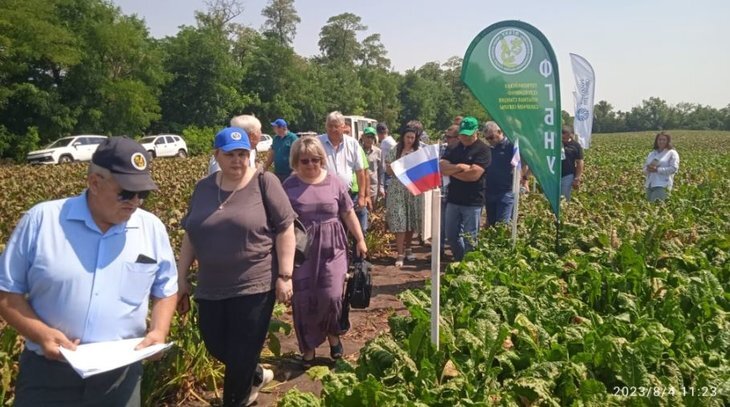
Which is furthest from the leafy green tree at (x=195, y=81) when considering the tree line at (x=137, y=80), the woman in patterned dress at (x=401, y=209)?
the woman in patterned dress at (x=401, y=209)

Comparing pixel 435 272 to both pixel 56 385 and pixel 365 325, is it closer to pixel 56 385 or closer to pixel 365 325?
pixel 56 385

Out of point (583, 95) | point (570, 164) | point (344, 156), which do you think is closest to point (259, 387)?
point (344, 156)

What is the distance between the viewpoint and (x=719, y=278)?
4668 millimetres

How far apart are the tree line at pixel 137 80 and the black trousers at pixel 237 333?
3339 centimetres

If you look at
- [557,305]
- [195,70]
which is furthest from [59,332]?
[195,70]

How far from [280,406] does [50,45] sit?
36273 millimetres

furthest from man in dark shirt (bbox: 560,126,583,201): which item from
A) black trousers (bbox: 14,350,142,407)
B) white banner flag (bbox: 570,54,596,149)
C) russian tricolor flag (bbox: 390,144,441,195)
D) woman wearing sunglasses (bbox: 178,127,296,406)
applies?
black trousers (bbox: 14,350,142,407)

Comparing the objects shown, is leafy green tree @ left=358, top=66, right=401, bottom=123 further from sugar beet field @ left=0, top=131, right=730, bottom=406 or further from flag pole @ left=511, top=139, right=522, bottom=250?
sugar beet field @ left=0, top=131, right=730, bottom=406

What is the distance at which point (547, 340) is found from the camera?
134 inches

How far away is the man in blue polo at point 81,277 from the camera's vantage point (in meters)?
2.21

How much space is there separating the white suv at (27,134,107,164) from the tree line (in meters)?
5.61

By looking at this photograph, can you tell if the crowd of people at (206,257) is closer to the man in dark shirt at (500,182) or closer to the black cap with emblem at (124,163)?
the black cap with emblem at (124,163)

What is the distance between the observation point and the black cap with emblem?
7.53 feet

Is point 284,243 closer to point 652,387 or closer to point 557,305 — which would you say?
point 557,305
